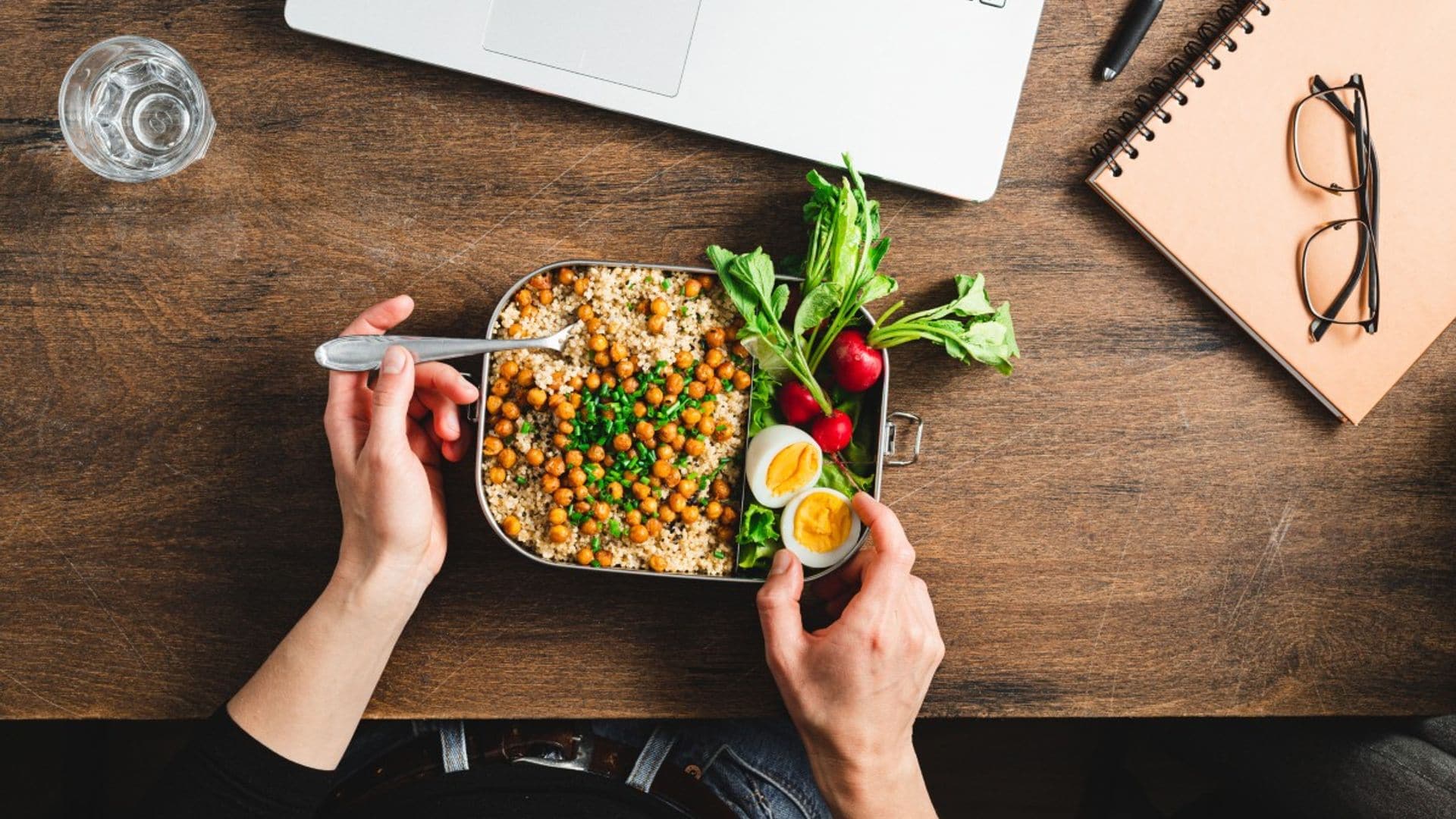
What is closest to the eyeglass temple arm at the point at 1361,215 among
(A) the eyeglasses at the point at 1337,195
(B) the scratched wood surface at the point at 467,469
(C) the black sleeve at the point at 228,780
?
(A) the eyeglasses at the point at 1337,195

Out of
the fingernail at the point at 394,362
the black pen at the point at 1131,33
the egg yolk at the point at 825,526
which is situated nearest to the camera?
the fingernail at the point at 394,362

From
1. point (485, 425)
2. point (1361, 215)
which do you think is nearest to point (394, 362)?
point (485, 425)

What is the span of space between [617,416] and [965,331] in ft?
1.53

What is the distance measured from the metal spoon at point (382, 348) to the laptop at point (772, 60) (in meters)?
0.36

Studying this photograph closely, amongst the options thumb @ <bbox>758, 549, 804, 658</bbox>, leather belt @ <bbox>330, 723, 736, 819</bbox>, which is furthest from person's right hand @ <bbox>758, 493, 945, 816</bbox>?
leather belt @ <bbox>330, 723, 736, 819</bbox>

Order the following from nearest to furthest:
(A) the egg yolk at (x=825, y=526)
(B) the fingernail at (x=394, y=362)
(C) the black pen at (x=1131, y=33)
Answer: (B) the fingernail at (x=394, y=362) < (A) the egg yolk at (x=825, y=526) < (C) the black pen at (x=1131, y=33)

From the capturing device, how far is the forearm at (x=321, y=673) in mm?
1081

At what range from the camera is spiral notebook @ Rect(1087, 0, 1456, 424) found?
47.9 inches

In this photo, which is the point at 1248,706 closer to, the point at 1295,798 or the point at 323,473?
the point at 1295,798

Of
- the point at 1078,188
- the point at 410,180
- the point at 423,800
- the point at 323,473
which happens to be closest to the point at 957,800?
the point at 423,800

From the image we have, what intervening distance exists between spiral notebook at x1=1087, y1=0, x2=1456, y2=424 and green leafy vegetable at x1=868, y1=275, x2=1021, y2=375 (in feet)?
0.81

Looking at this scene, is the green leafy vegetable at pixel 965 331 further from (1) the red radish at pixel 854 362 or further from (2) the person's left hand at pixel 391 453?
(2) the person's left hand at pixel 391 453

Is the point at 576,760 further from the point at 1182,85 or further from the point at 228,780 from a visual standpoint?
the point at 1182,85

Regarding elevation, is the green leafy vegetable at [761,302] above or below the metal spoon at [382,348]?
above
